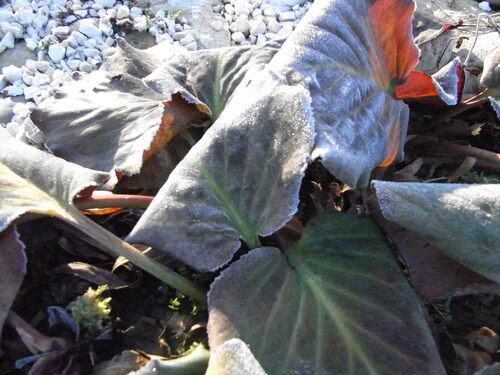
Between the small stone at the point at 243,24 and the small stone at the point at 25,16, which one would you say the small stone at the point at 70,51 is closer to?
the small stone at the point at 25,16

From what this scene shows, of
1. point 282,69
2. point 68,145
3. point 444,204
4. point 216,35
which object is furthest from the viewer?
point 216,35

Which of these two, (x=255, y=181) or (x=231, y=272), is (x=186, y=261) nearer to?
(x=231, y=272)

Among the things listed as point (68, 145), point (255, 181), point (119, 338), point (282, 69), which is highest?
point (282, 69)

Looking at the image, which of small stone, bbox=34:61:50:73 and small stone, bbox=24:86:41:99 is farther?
small stone, bbox=34:61:50:73

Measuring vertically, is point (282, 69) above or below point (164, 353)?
above

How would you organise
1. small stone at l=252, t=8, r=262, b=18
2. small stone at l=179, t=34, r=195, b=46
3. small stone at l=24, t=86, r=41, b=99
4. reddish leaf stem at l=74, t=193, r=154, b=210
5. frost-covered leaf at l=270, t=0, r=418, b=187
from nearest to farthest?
frost-covered leaf at l=270, t=0, r=418, b=187, reddish leaf stem at l=74, t=193, r=154, b=210, small stone at l=24, t=86, r=41, b=99, small stone at l=179, t=34, r=195, b=46, small stone at l=252, t=8, r=262, b=18

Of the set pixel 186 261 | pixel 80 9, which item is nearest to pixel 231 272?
pixel 186 261

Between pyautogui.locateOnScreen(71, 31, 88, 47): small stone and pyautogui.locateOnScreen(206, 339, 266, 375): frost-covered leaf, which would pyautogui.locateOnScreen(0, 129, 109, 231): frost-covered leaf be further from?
pyautogui.locateOnScreen(71, 31, 88, 47): small stone

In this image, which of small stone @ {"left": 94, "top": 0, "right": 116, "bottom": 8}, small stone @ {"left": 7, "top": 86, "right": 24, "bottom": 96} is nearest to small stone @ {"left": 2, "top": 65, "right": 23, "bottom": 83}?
small stone @ {"left": 7, "top": 86, "right": 24, "bottom": 96}
